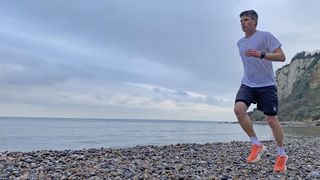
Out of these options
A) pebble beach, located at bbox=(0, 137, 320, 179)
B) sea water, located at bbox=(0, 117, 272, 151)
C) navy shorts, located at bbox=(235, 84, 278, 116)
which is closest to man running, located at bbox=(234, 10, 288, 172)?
navy shorts, located at bbox=(235, 84, 278, 116)

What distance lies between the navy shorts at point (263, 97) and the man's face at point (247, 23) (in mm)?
967

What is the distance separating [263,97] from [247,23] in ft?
4.05

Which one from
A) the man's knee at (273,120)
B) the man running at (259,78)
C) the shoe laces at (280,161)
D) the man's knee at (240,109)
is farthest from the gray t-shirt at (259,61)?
the shoe laces at (280,161)

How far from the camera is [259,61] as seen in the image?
648cm

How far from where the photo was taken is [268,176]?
5984mm

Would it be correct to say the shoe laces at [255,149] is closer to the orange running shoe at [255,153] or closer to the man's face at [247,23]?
the orange running shoe at [255,153]

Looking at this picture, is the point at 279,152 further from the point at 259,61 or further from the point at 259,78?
the point at 259,61

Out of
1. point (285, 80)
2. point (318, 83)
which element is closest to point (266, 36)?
point (318, 83)

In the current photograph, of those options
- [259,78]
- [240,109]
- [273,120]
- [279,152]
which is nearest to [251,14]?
[259,78]

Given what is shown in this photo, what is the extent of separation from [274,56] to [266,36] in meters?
0.47

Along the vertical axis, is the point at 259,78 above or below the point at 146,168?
above

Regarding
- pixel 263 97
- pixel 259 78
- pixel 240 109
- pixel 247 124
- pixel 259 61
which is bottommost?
pixel 247 124

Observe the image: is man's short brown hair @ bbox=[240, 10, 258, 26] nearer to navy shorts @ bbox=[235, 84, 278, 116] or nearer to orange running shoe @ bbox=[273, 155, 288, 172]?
navy shorts @ bbox=[235, 84, 278, 116]

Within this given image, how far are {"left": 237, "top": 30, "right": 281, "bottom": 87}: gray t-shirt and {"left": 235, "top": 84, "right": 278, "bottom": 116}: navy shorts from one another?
82 millimetres
